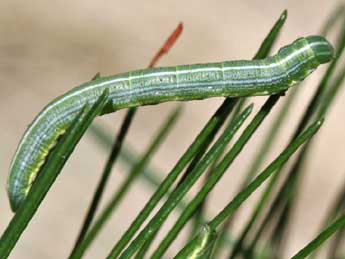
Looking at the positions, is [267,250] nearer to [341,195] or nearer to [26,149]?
[341,195]

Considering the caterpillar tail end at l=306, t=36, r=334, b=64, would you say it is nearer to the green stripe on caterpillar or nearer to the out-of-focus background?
the green stripe on caterpillar

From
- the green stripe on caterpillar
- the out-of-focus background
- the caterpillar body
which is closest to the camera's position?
the caterpillar body

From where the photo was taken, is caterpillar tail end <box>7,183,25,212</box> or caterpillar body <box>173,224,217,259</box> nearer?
caterpillar body <box>173,224,217,259</box>

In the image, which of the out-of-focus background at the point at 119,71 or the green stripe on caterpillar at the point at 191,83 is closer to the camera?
the green stripe on caterpillar at the point at 191,83

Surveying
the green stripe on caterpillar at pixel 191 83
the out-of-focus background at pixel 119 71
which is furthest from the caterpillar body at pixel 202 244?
the out-of-focus background at pixel 119 71

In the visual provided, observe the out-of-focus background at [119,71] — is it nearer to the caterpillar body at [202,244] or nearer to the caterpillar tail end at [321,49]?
the caterpillar tail end at [321,49]

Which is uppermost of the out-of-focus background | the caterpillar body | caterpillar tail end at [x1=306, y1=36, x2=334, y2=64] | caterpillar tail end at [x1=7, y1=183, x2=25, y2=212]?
the out-of-focus background

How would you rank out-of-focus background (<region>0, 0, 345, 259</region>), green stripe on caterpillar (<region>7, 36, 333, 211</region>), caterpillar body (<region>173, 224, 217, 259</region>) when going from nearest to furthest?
caterpillar body (<region>173, 224, 217, 259</region>), green stripe on caterpillar (<region>7, 36, 333, 211</region>), out-of-focus background (<region>0, 0, 345, 259</region>)

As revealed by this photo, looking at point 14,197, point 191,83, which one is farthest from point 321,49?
point 14,197

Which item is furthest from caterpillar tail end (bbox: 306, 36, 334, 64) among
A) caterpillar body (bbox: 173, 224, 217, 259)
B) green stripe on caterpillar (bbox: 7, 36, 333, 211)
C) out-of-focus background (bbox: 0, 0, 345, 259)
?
out-of-focus background (bbox: 0, 0, 345, 259)
